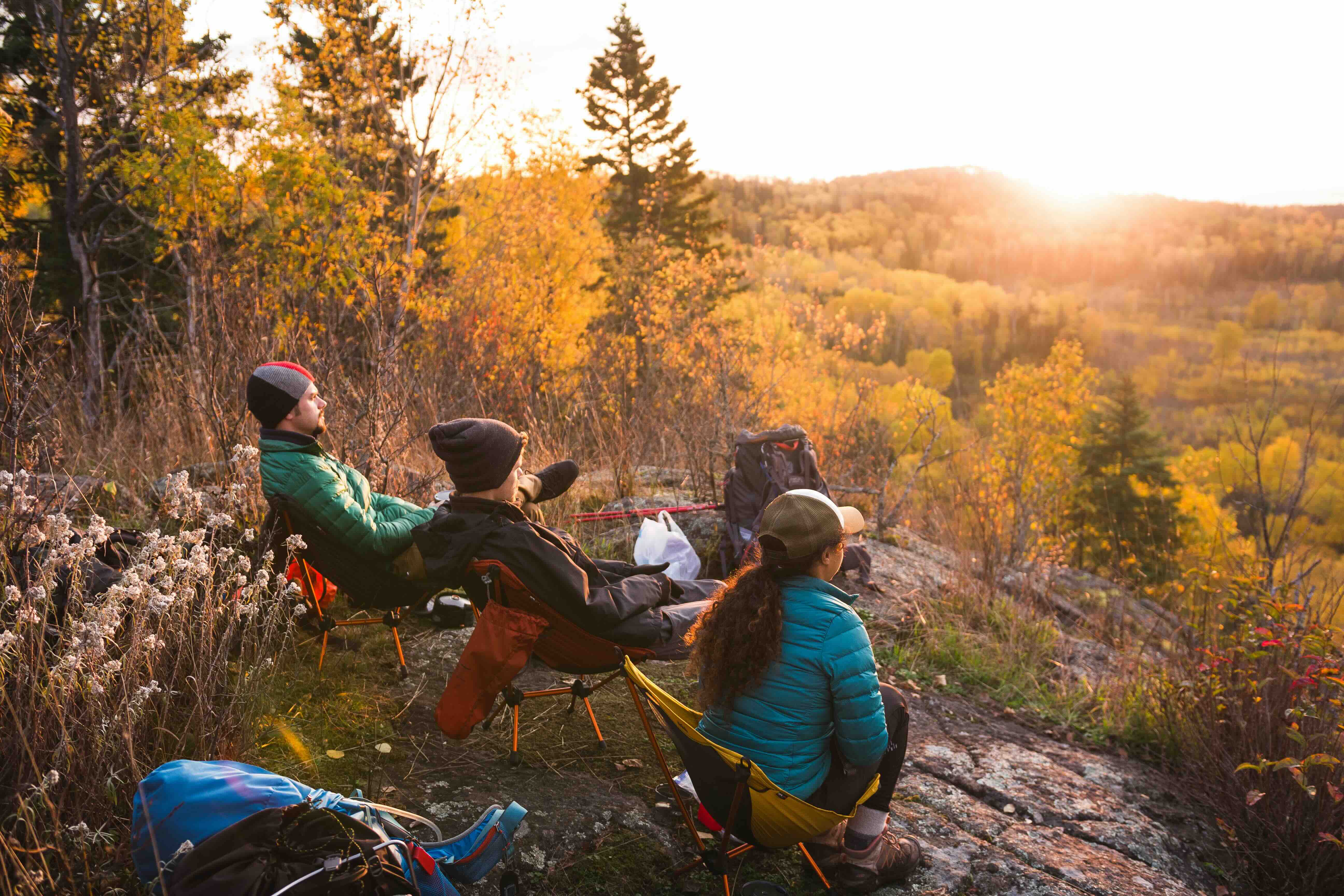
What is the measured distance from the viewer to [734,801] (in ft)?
6.90

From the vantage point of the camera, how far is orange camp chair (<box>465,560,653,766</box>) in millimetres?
2658

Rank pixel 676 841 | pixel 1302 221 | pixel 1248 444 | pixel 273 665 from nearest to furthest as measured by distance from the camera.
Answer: pixel 676 841, pixel 273 665, pixel 1248 444, pixel 1302 221

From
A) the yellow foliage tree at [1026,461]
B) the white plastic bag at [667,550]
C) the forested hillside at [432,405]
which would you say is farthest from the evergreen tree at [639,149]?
the white plastic bag at [667,550]

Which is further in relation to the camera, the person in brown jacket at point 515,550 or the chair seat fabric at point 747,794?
the person in brown jacket at point 515,550

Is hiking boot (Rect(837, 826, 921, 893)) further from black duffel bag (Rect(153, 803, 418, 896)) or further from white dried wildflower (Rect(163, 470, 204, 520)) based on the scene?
white dried wildflower (Rect(163, 470, 204, 520))

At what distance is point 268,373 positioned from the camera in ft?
10.2

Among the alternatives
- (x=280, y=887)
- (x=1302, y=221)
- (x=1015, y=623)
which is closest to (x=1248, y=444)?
(x=1015, y=623)

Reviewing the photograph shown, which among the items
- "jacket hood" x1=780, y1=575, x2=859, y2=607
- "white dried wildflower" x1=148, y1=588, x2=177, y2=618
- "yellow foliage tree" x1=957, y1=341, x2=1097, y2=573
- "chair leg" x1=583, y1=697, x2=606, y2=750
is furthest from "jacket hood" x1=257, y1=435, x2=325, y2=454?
"yellow foliage tree" x1=957, y1=341, x2=1097, y2=573

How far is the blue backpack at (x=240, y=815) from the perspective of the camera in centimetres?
172

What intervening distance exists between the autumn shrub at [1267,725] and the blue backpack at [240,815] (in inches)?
93.4

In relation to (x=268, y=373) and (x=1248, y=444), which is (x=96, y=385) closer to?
(x=268, y=373)

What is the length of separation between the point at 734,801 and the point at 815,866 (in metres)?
0.45

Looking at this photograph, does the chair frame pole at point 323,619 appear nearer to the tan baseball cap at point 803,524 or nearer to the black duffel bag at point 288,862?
the black duffel bag at point 288,862

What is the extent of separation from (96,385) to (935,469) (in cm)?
1028
